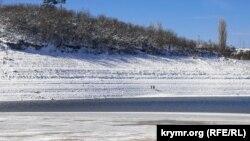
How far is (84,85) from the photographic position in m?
38.7

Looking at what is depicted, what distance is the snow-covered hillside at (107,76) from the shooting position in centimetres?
3719

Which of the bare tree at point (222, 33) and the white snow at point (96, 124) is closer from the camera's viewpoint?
the white snow at point (96, 124)

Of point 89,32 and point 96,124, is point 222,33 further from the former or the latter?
point 96,124

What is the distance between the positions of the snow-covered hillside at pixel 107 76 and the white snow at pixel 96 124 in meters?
13.8

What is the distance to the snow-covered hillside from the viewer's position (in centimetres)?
3719

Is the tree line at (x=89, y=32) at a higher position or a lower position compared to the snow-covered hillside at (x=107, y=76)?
higher

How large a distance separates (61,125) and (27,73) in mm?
20946

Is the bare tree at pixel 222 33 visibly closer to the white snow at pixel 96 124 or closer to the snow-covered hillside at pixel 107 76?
the snow-covered hillside at pixel 107 76

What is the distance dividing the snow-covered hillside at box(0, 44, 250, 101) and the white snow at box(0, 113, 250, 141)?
13.8 metres

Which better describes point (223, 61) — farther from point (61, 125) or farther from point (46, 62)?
point (61, 125)

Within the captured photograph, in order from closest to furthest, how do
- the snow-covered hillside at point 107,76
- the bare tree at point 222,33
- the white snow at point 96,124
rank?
the white snow at point 96,124 < the snow-covered hillside at point 107,76 < the bare tree at point 222,33

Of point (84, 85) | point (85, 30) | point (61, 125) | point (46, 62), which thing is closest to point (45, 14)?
point (85, 30)

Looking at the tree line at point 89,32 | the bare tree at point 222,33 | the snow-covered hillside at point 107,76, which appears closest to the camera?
the snow-covered hillside at point 107,76

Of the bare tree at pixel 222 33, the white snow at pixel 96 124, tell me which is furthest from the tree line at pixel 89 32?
the white snow at pixel 96 124
